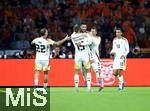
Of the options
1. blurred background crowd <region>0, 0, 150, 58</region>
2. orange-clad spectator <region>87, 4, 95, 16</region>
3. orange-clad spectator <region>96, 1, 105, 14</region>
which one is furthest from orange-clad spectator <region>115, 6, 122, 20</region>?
orange-clad spectator <region>87, 4, 95, 16</region>

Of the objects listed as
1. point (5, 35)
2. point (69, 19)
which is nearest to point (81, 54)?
point (5, 35)

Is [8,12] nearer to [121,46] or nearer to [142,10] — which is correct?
[142,10]

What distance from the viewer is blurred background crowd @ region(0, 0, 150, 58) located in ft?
94.4

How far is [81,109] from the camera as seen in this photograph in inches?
630

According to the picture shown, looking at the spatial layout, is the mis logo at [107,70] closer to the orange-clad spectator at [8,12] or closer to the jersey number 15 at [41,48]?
the jersey number 15 at [41,48]

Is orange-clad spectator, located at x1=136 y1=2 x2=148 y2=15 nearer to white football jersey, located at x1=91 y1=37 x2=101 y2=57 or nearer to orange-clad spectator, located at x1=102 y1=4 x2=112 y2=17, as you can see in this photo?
orange-clad spectator, located at x1=102 y1=4 x2=112 y2=17

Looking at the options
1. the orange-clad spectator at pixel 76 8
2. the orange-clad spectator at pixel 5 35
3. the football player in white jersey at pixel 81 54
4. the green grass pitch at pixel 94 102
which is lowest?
the green grass pitch at pixel 94 102

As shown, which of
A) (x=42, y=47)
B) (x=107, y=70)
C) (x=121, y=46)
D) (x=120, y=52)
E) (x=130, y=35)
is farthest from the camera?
(x=130, y=35)

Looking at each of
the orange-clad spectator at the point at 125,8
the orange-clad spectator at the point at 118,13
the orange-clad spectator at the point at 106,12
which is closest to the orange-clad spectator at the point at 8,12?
the orange-clad spectator at the point at 106,12

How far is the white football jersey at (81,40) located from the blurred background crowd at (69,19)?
553 cm

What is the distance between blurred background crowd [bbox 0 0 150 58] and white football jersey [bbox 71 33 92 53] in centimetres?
553

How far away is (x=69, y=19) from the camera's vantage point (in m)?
30.3

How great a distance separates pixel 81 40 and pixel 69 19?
8359mm

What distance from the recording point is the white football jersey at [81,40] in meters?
21.9
